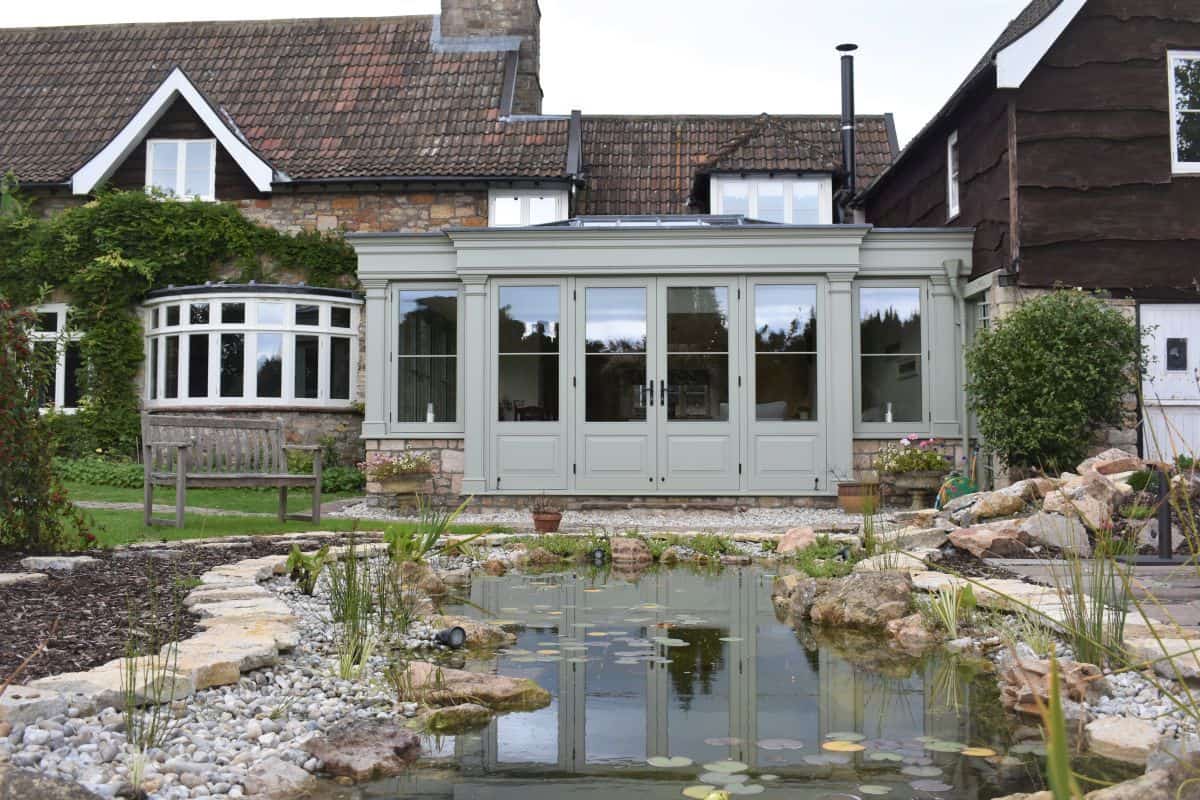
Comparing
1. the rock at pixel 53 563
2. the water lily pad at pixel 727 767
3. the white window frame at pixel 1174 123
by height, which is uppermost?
the white window frame at pixel 1174 123

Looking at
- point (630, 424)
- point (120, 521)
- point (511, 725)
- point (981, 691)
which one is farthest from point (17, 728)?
point (630, 424)

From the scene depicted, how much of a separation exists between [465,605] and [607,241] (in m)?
6.56

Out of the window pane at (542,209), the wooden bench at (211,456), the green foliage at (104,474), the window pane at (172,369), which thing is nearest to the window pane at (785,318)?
the wooden bench at (211,456)

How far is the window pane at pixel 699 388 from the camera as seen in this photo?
11.9m

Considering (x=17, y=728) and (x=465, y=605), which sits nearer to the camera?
(x=17, y=728)

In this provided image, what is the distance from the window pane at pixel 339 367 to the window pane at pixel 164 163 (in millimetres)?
4170

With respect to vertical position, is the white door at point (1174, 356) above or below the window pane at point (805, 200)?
below

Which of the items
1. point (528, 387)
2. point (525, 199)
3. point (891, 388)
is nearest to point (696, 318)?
point (528, 387)

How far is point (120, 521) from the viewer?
9211 millimetres

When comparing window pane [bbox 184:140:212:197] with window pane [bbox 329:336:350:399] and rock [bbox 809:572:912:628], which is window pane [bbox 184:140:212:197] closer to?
window pane [bbox 329:336:350:399]

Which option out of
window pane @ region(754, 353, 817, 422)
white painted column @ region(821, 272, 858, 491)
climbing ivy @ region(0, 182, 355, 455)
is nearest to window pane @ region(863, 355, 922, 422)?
white painted column @ region(821, 272, 858, 491)

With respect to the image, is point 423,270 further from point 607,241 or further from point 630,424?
point 630,424

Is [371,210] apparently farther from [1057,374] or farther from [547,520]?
[1057,374]

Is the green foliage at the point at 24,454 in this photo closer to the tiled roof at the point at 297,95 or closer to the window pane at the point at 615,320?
the window pane at the point at 615,320
